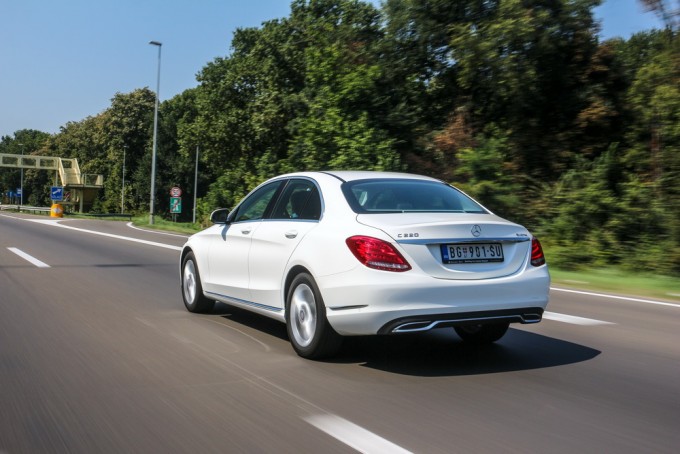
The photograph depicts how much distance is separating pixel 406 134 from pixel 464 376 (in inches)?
826

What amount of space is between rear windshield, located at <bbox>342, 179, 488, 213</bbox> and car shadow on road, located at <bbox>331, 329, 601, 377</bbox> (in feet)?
3.79

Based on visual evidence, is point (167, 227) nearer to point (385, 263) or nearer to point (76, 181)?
point (385, 263)

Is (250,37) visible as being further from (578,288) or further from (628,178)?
(578,288)

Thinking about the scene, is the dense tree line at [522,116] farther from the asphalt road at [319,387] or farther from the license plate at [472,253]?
the license plate at [472,253]

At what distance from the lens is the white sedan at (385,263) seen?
5059mm

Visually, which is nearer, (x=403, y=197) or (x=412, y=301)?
(x=412, y=301)

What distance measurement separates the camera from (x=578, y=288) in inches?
451

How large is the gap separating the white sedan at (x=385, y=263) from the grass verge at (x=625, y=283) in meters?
5.75

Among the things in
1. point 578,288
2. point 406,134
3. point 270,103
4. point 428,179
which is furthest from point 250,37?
point 428,179

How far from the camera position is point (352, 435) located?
3809 millimetres

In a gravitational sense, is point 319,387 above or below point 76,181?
below

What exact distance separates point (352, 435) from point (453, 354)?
2289 millimetres

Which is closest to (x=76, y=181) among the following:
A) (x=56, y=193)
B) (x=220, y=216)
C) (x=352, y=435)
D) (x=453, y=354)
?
(x=56, y=193)

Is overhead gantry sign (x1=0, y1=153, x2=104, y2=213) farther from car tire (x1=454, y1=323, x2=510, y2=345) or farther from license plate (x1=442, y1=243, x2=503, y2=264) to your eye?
license plate (x1=442, y1=243, x2=503, y2=264)
